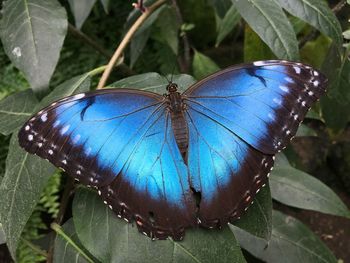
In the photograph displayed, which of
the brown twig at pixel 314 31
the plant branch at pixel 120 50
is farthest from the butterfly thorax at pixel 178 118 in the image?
the brown twig at pixel 314 31

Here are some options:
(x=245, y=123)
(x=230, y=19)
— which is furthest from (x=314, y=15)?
(x=230, y=19)

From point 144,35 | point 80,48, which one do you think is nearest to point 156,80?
point 144,35

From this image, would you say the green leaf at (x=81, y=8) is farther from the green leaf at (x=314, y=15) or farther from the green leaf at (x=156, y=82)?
the green leaf at (x=314, y=15)

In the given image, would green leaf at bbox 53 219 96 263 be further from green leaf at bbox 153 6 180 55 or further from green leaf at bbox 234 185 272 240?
green leaf at bbox 153 6 180 55

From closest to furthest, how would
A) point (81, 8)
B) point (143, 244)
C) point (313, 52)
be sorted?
point (143, 244) < point (81, 8) < point (313, 52)

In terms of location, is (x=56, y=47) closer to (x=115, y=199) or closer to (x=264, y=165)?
(x=115, y=199)

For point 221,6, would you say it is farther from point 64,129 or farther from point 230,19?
point 64,129
